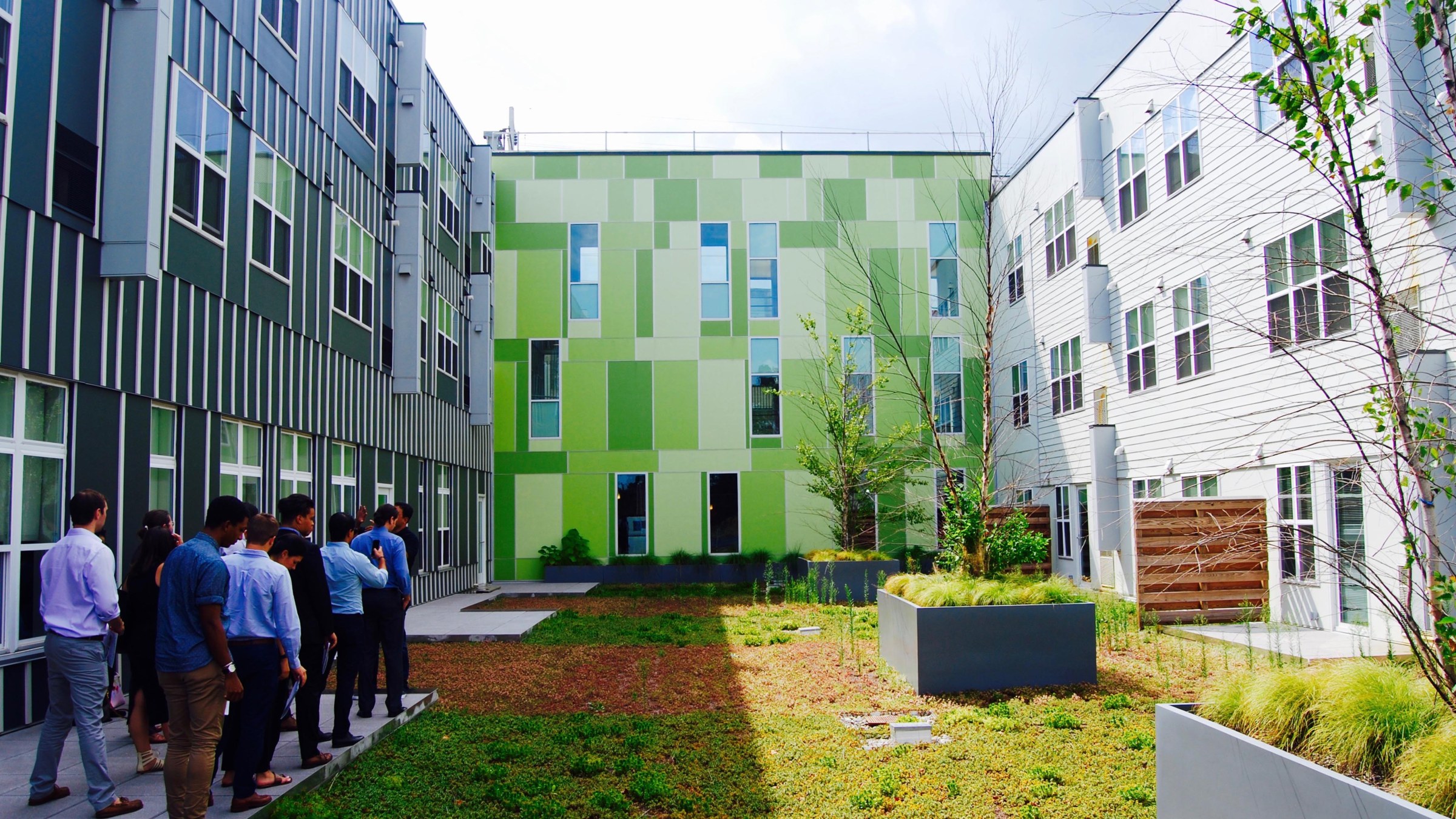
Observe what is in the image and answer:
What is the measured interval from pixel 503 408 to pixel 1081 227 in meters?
13.4

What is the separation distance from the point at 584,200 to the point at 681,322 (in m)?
3.78

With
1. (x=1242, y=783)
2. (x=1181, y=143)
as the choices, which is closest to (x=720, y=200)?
(x=1181, y=143)

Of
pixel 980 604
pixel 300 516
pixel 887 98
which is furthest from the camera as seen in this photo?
pixel 887 98

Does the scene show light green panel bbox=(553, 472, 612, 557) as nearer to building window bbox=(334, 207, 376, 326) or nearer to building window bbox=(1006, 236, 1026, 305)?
building window bbox=(334, 207, 376, 326)

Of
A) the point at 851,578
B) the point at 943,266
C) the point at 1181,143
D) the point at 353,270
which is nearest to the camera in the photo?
the point at 353,270

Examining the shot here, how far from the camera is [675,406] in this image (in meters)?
23.6

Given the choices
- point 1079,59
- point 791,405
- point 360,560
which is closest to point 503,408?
point 791,405

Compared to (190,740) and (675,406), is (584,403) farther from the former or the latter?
(190,740)

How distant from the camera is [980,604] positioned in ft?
29.7

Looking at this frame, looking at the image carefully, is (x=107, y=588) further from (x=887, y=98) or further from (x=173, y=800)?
(x=887, y=98)

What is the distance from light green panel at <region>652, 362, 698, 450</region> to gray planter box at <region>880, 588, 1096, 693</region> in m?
14.8

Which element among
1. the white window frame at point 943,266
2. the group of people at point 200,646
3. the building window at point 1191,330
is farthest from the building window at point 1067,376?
the group of people at point 200,646

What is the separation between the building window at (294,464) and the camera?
39.9ft

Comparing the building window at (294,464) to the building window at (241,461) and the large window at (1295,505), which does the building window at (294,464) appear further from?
the large window at (1295,505)
